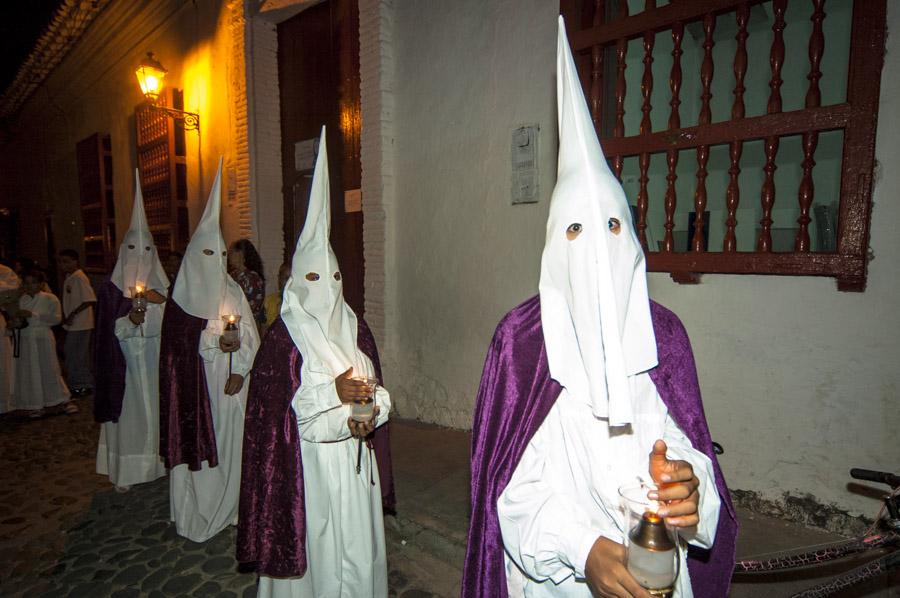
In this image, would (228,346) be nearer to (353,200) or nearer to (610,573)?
(353,200)

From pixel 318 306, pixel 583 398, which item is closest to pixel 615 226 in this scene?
pixel 583 398

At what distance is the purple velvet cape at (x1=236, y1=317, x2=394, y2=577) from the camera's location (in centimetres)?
261

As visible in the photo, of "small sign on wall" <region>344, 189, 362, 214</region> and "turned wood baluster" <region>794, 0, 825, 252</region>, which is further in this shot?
"small sign on wall" <region>344, 189, 362, 214</region>

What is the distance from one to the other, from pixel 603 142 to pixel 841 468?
9.24 ft

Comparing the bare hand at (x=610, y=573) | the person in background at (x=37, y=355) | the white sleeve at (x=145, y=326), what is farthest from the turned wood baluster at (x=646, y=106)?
the person in background at (x=37, y=355)

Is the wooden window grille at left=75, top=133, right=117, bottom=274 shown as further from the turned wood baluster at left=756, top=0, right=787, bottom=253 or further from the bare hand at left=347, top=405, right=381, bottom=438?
the turned wood baluster at left=756, top=0, right=787, bottom=253

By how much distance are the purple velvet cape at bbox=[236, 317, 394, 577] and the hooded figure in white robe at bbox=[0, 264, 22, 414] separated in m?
6.47

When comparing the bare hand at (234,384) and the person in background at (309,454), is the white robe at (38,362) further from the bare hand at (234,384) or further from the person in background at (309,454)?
the person in background at (309,454)

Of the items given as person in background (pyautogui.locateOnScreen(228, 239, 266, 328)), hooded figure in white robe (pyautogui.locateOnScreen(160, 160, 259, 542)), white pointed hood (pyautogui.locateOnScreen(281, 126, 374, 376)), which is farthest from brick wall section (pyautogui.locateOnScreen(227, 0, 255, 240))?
white pointed hood (pyautogui.locateOnScreen(281, 126, 374, 376))

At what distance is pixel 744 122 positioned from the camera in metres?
3.39

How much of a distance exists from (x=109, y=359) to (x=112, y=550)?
174cm

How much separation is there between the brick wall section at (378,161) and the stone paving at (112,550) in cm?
259

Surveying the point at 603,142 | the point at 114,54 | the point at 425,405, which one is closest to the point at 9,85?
the point at 114,54

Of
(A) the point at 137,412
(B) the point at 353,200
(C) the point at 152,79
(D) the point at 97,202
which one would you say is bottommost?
(A) the point at 137,412
